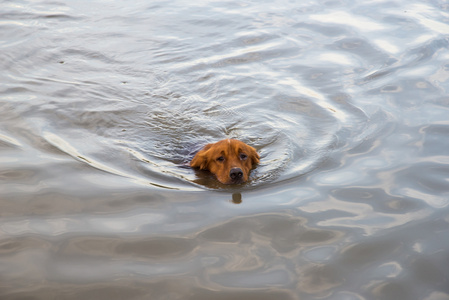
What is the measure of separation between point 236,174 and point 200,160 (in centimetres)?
71

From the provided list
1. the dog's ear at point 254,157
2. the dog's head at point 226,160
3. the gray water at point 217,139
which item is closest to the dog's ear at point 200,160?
the dog's head at point 226,160

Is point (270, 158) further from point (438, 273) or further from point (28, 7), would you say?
point (28, 7)

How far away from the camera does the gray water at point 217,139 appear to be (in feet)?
14.4

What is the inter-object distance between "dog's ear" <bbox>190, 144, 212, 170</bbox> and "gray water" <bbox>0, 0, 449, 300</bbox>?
0.44 ft

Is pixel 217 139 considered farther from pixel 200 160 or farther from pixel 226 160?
pixel 226 160

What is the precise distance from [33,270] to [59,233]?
556 mm

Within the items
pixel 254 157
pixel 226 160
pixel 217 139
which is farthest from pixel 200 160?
pixel 217 139

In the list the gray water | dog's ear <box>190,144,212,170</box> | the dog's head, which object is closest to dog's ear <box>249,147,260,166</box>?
the dog's head

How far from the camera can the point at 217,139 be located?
8117mm

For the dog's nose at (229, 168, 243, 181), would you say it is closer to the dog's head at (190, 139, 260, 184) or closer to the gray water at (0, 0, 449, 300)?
the dog's head at (190, 139, 260, 184)

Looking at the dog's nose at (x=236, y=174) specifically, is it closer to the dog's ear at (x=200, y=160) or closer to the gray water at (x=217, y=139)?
the gray water at (x=217, y=139)

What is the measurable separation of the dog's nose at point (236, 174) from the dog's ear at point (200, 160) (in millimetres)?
575

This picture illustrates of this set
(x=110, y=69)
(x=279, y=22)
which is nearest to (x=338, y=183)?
(x=110, y=69)

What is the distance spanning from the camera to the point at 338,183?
6055 mm
